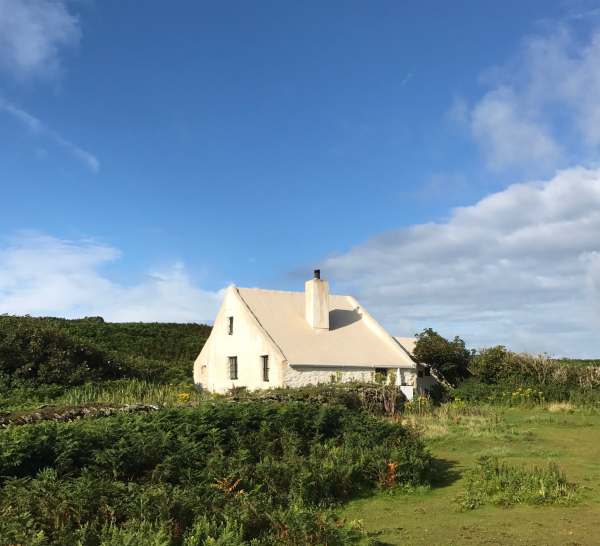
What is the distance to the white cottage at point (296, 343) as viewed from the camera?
2583cm

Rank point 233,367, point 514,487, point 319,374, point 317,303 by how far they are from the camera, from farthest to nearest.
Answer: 1. point 233,367
2. point 317,303
3. point 319,374
4. point 514,487

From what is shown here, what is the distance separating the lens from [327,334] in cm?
2828

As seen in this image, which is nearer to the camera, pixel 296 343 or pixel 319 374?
pixel 319 374

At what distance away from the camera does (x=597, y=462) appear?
13.6 m

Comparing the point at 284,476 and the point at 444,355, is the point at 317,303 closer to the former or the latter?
the point at 444,355

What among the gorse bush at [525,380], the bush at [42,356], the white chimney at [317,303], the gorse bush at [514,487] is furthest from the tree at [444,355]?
the gorse bush at [514,487]

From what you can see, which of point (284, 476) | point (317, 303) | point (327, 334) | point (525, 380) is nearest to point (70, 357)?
point (317, 303)

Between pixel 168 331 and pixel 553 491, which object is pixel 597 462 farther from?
pixel 168 331

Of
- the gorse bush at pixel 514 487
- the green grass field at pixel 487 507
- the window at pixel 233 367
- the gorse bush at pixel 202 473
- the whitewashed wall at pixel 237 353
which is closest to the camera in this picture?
the gorse bush at pixel 202 473

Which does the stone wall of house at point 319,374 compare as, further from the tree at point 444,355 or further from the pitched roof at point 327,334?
the tree at point 444,355

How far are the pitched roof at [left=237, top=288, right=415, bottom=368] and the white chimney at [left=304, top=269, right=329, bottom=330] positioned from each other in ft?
1.13

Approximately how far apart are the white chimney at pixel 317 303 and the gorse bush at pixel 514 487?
17.3 metres

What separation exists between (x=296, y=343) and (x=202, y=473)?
54.8 feet

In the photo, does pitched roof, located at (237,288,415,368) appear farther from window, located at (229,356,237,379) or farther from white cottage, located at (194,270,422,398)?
window, located at (229,356,237,379)
